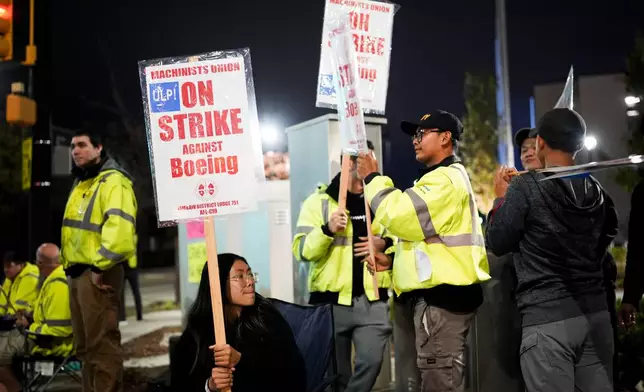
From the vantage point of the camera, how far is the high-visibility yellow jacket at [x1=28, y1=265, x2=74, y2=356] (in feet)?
21.2

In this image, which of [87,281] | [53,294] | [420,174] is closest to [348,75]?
[420,174]

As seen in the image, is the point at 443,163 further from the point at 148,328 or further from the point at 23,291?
the point at 148,328

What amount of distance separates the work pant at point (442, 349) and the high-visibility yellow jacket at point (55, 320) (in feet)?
12.6

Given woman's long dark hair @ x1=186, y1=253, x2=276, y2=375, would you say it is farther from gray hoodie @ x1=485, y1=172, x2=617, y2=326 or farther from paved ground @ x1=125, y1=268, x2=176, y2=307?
paved ground @ x1=125, y1=268, x2=176, y2=307

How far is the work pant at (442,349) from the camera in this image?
3945 mm

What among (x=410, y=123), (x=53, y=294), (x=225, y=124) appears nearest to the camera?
(x=225, y=124)

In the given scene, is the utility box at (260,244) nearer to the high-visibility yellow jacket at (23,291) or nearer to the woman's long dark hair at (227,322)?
the high-visibility yellow jacket at (23,291)

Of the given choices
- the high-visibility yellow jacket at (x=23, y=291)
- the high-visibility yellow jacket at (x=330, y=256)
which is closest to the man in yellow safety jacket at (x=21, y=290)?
the high-visibility yellow jacket at (x=23, y=291)

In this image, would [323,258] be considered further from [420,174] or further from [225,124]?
[225,124]

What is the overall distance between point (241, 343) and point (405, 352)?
175 centimetres

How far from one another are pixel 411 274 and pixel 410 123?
0.97m

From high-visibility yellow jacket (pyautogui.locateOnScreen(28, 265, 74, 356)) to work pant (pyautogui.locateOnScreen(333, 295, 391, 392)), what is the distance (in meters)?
2.78

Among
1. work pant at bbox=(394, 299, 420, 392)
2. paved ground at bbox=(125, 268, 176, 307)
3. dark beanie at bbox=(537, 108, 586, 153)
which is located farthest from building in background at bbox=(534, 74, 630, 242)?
dark beanie at bbox=(537, 108, 586, 153)

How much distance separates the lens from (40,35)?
8484mm
